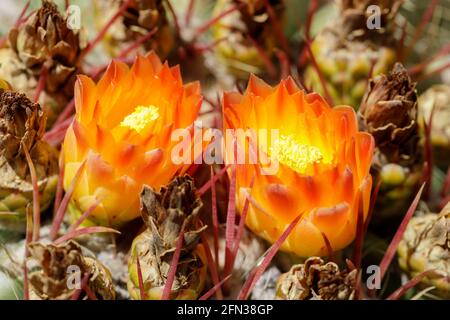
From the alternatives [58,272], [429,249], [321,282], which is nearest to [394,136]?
[429,249]

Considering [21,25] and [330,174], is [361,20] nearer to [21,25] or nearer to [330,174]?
[330,174]

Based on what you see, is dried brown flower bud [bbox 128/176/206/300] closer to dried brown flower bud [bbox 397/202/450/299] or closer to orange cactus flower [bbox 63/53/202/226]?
orange cactus flower [bbox 63/53/202/226]

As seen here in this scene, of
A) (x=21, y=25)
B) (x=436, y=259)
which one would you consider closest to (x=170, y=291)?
(x=436, y=259)

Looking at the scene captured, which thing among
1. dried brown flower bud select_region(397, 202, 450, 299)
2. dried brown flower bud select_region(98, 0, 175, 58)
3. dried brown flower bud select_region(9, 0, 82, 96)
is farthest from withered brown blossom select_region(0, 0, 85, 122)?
dried brown flower bud select_region(397, 202, 450, 299)

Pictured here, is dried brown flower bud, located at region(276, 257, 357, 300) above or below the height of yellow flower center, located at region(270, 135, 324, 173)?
below

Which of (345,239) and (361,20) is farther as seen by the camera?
(361,20)
